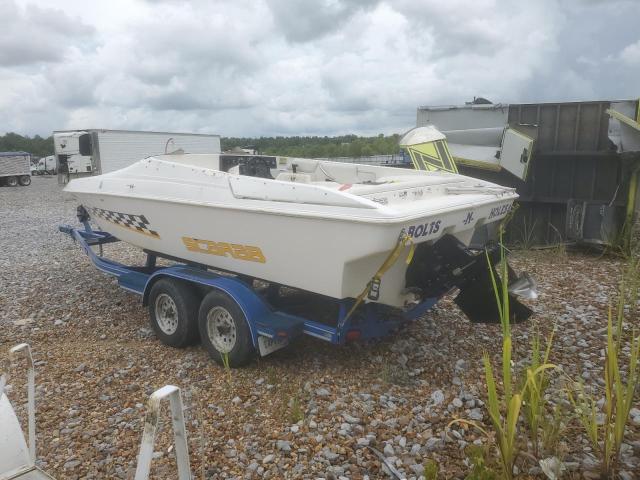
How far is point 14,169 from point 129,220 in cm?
2724

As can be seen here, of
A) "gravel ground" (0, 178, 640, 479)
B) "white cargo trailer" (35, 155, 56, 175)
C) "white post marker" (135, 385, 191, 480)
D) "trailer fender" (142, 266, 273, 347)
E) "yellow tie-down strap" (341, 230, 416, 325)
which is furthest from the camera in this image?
"white cargo trailer" (35, 155, 56, 175)

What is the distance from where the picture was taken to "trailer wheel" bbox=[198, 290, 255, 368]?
3.97 meters

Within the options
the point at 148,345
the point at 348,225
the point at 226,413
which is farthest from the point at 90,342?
the point at 348,225

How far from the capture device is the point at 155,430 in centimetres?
174

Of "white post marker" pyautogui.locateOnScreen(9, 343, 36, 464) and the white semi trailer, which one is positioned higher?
the white semi trailer

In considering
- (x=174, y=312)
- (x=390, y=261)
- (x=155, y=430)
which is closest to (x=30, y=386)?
(x=155, y=430)

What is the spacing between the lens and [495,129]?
8.13 metres

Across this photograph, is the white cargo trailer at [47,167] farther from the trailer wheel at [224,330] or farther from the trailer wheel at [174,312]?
the trailer wheel at [224,330]

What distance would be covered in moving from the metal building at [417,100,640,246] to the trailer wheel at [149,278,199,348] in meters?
5.08

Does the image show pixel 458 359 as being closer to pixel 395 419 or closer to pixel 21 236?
pixel 395 419

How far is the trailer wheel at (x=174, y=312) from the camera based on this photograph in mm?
4453

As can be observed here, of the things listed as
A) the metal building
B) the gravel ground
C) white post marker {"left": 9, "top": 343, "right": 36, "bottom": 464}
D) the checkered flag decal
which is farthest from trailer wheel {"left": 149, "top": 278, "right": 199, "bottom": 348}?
the metal building

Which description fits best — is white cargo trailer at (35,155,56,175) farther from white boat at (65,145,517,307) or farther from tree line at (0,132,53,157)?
white boat at (65,145,517,307)

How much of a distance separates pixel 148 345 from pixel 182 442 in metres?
3.15
